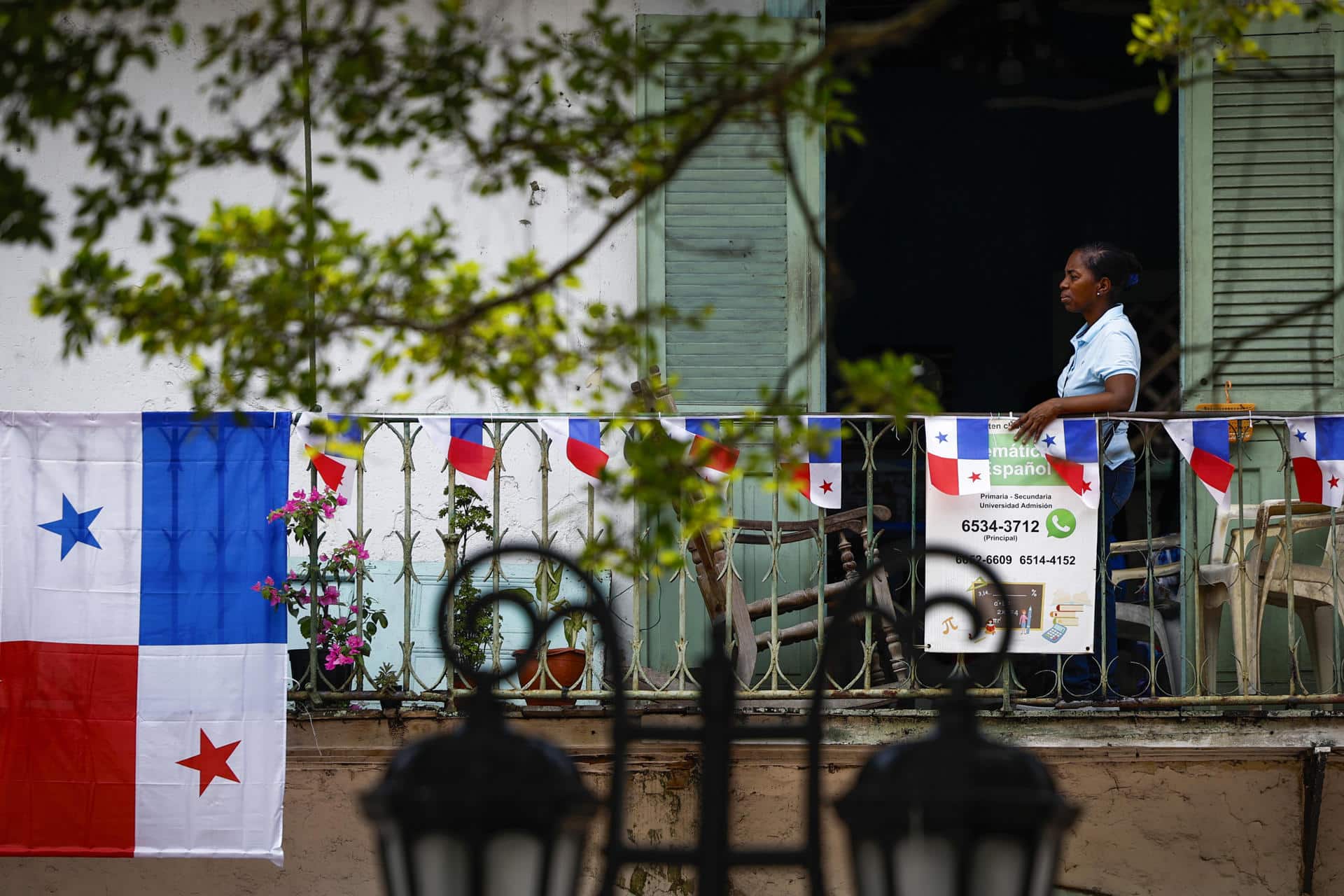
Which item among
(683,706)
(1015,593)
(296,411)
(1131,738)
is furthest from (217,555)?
(1131,738)

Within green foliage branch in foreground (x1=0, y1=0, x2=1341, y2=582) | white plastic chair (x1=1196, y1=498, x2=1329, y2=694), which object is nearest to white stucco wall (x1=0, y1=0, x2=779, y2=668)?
white plastic chair (x1=1196, y1=498, x2=1329, y2=694)

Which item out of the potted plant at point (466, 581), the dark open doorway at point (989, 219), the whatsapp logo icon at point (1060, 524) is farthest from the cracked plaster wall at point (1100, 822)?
the dark open doorway at point (989, 219)

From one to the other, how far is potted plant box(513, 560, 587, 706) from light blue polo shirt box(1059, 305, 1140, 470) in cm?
212

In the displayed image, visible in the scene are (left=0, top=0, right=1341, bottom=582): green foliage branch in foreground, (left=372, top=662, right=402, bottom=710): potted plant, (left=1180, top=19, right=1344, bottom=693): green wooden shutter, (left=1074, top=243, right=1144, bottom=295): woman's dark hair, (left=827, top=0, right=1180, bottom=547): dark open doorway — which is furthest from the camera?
(left=827, top=0, right=1180, bottom=547): dark open doorway

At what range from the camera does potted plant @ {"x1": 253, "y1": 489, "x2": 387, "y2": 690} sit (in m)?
5.62

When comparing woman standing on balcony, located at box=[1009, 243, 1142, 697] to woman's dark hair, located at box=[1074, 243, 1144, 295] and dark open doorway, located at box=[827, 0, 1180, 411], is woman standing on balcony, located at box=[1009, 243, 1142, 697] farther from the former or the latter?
dark open doorway, located at box=[827, 0, 1180, 411]

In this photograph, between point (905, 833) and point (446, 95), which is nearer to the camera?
point (905, 833)

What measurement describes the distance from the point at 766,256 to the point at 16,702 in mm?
3625

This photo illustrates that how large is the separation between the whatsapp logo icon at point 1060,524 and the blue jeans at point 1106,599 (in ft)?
0.45

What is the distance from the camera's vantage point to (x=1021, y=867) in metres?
1.89

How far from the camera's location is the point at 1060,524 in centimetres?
575

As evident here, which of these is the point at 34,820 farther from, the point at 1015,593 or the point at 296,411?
the point at 1015,593

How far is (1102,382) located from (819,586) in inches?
53.7

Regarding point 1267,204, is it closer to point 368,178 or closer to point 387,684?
point 387,684
